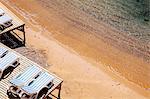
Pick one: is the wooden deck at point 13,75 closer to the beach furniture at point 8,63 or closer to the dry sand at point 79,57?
the beach furniture at point 8,63

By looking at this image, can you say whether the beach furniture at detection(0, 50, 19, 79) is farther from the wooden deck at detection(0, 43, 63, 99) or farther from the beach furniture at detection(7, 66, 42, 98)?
the beach furniture at detection(7, 66, 42, 98)

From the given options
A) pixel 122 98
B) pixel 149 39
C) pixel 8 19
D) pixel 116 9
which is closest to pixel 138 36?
pixel 149 39

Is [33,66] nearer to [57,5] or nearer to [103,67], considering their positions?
[103,67]

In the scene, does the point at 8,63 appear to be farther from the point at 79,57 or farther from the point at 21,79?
the point at 79,57

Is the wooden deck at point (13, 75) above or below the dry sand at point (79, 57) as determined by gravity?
above

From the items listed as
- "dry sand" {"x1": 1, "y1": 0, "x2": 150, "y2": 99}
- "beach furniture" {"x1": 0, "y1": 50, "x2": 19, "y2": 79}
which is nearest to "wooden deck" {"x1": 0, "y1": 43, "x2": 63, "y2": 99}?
"beach furniture" {"x1": 0, "y1": 50, "x2": 19, "y2": 79}

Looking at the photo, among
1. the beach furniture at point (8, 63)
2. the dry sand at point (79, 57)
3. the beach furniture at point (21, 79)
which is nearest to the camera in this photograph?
the beach furniture at point (21, 79)

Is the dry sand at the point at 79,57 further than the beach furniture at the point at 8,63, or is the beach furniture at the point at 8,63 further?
the dry sand at the point at 79,57

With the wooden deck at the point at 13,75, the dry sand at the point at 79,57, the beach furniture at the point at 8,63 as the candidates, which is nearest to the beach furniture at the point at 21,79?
the wooden deck at the point at 13,75
